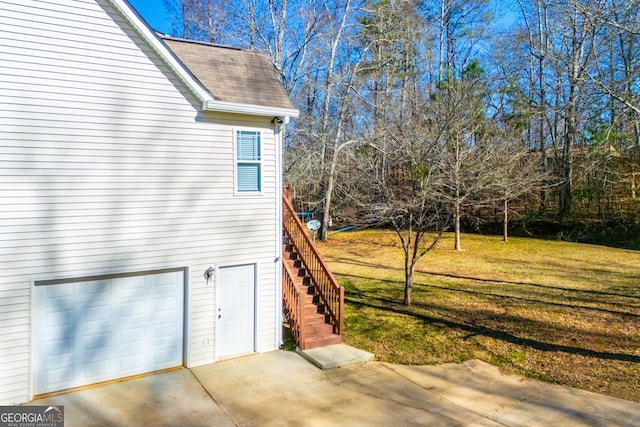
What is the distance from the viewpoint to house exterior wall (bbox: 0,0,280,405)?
6.38 meters

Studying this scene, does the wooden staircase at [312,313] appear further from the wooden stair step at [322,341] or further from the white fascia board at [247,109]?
the white fascia board at [247,109]

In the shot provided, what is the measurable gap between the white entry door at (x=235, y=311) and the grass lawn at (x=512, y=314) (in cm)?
223

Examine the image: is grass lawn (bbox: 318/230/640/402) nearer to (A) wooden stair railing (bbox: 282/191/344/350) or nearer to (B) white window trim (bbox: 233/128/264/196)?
(A) wooden stair railing (bbox: 282/191/344/350)

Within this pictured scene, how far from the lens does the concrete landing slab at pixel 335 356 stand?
7969mm

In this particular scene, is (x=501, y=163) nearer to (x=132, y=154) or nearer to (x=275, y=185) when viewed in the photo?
(x=275, y=185)

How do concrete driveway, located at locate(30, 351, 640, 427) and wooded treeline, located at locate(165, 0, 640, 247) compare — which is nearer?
concrete driveway, located at locate(30, 351, 640, 427)

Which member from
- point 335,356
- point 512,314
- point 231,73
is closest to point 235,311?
point 335,356

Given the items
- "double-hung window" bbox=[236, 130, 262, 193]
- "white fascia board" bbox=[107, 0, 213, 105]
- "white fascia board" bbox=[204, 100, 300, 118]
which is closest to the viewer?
"white fascia board" bbox=[107, 0, 213, 105]

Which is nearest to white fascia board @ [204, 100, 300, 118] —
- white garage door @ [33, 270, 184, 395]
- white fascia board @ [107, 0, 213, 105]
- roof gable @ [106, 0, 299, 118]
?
roof gable @ [106, 0, 299, 118]

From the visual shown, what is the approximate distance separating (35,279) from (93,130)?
2.49 m

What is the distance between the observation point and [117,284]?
287 inches

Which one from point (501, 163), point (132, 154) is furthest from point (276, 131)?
point (501, 163)

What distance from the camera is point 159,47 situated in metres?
7.23

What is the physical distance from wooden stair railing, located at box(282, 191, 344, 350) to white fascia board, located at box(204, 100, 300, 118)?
2417 mm
